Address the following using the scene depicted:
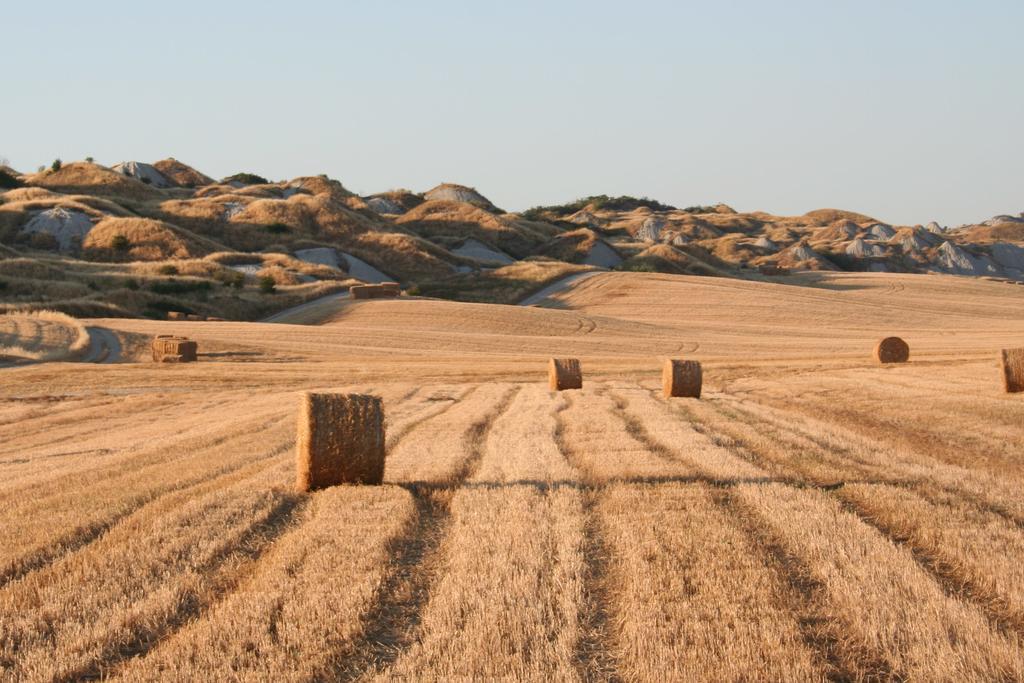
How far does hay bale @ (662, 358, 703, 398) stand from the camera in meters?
26.5

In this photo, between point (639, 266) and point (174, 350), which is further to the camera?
point (639, 266)

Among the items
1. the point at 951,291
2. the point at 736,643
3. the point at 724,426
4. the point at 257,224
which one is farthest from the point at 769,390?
the point at 257,224

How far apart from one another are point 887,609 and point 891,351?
1318 inches

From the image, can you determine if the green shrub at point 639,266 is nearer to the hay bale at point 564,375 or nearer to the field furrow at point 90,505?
the hay bale at point 564,375

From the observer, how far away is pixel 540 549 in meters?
8.62

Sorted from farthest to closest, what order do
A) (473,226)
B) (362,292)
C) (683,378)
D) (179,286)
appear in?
(473,226), (362,292), (179,286), (683,378)

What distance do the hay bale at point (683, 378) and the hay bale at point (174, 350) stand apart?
933 inches

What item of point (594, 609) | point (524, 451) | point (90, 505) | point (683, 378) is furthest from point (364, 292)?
point (594, 609)

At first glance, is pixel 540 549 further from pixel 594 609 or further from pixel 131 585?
pixel 131 585

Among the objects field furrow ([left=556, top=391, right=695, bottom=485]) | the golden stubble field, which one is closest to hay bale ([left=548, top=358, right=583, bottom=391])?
the golden stubble field

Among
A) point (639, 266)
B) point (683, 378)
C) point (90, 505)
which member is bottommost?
point (683, 378)

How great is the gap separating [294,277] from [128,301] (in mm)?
22874

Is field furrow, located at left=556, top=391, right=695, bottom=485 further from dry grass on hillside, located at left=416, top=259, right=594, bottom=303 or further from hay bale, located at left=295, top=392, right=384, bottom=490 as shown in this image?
dry grass on hillside, located at left=416, top=259, right=594, bottom=303

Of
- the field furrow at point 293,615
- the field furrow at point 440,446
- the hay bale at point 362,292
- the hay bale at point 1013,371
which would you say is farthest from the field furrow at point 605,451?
the hay bale at point 362,292
